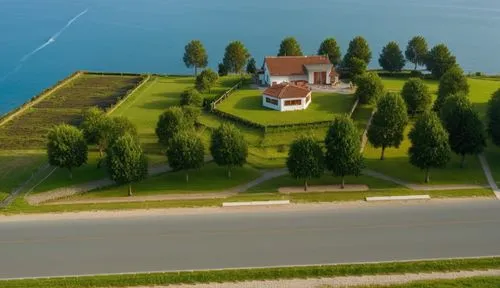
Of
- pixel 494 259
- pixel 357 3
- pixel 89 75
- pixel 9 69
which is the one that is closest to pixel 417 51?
pixel 89 75

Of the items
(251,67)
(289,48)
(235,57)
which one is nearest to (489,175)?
(289,48)

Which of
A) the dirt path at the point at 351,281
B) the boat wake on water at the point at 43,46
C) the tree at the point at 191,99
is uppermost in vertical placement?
the boat wake on water at the point at 43,46

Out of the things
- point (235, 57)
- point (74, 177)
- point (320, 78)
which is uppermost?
point (235, 57)

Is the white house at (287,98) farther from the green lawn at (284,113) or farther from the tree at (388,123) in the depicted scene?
the tree at (388,123)

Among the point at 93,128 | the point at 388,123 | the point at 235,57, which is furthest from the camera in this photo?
the point at 235,57

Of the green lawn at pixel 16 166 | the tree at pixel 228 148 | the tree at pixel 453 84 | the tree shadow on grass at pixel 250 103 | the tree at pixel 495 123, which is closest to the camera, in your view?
the tree at pixel 228 148

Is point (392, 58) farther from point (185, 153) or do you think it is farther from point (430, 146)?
point (185, 153)

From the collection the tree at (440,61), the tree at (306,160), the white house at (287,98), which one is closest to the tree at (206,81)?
the white house at (287,98)
